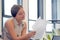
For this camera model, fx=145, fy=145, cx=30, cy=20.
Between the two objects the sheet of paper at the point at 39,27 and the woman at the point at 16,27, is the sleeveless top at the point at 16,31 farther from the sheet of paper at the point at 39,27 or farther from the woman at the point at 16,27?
the sheet of paper at the point at 39,27

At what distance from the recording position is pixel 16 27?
5.73 feet

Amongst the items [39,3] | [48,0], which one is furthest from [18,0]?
[48,0]

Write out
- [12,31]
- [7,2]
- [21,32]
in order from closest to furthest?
1. [12,31]
2. [21,32]
3. [7,2]

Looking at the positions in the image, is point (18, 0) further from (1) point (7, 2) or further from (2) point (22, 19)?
(2) point (22, 19)

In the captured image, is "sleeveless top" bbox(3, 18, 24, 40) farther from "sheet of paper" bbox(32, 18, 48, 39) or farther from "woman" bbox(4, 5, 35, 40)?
"sheet of paper" bbox(32, 18, 48, 39)

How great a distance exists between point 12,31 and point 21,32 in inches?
6.1

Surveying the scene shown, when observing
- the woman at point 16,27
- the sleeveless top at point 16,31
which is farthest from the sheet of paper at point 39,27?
the sleeveless top at point 16,31

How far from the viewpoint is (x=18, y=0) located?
126 inches

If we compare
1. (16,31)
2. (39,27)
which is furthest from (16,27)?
(39,27)

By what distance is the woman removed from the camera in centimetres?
169

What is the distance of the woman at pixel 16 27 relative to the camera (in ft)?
5.55

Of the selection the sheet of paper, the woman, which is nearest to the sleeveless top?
the woman

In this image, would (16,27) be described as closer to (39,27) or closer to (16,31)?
(16,31)

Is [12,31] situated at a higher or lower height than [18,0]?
lower
